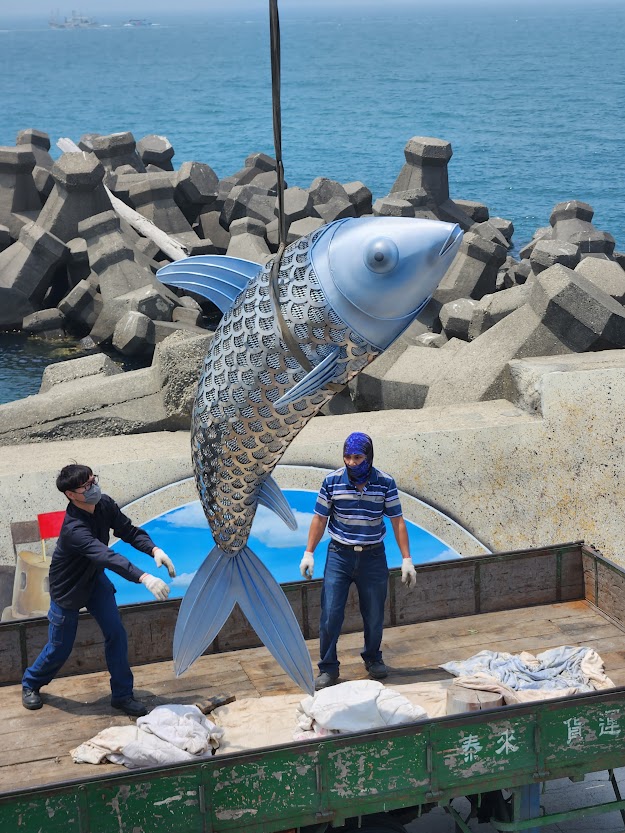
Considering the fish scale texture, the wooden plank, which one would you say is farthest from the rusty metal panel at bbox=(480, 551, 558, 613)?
the fish scale texture

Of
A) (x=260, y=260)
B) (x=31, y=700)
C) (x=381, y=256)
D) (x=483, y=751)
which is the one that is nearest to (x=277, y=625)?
(x=483, y=751)

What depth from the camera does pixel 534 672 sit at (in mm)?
6527

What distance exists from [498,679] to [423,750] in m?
1.12

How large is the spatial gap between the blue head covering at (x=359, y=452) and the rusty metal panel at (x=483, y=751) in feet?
4.92

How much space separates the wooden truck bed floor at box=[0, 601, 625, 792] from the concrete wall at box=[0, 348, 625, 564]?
7.01 feet

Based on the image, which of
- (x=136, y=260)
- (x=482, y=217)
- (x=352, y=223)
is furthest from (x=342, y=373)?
(x=482, y=217)

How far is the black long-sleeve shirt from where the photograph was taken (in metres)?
6.09

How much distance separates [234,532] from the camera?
19.9ft

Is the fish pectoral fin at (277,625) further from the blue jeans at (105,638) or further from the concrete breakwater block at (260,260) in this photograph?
the concrete breakwater block at (260,260)

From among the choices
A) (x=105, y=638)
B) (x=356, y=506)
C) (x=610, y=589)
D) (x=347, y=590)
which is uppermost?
(x=356, y=506)

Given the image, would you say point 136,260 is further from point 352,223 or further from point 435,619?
point 352,223

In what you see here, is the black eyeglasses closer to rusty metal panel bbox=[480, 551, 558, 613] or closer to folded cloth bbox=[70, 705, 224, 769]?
folded cloth bbox=[70, 705, 224, 769]

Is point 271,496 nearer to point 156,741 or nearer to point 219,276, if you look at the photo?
point 219,276

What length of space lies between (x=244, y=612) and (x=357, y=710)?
2.41ft
